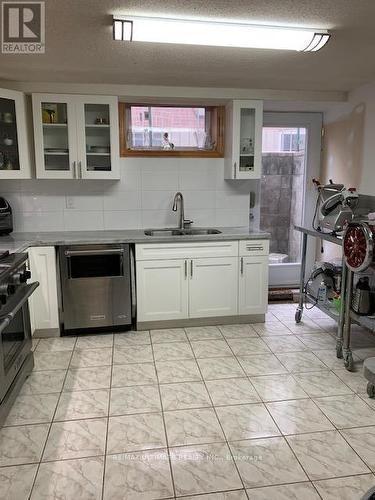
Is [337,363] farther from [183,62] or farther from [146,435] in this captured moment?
[183,62]

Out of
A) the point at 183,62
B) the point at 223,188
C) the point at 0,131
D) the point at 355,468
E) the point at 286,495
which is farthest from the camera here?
the point at 223,188

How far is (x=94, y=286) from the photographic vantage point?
3.50 meters

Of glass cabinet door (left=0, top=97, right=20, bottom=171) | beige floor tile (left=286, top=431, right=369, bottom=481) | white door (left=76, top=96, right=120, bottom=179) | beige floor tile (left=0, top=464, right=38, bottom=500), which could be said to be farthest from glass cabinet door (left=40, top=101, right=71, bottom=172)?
beige floor tile (left=286, top=431, right=369, bottom=481)

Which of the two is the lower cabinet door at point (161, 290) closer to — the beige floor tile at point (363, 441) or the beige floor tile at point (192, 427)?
the beige floor tile at point (192, 427)

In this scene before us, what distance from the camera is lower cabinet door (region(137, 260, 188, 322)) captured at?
358cm

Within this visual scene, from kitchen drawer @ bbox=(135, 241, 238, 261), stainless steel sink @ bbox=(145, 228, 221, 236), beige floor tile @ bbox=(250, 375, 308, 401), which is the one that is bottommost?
beige floor tile @ bbox=(250, 375, 308, 401)

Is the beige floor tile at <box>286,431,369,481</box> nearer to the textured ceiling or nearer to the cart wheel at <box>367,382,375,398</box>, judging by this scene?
the cart wheel at <box>367,382,375,398</box>

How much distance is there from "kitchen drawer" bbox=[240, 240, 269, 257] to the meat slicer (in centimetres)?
49

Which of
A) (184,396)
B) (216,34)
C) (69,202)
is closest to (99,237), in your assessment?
(69,202)

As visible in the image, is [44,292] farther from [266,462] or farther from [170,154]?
[266,462]

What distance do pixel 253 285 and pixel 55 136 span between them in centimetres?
223

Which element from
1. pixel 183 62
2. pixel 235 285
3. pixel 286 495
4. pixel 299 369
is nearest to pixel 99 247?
pixel 235 285

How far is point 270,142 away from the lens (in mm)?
4445

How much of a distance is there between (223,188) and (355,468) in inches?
109
